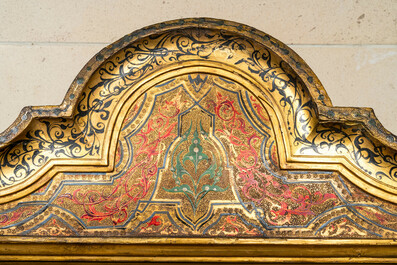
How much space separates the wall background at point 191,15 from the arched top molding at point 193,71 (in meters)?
0.21

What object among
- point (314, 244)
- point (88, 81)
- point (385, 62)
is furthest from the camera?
point (385, 62)

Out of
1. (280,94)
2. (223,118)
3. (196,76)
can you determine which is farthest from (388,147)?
(196,76)

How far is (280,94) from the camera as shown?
1.53 metres

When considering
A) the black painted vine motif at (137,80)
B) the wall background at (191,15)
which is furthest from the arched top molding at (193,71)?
the wall background at (191,15)

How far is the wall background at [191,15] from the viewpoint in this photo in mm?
1666

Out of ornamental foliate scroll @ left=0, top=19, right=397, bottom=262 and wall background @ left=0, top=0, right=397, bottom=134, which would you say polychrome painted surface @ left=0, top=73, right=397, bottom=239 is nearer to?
ornamental foliate scroll @ left=0, top=19, right=397, bottom=262

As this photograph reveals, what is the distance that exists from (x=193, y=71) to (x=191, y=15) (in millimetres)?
301

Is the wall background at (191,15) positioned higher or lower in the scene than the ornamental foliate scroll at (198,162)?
higher

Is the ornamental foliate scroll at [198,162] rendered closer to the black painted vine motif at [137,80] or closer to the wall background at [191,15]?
the black painted vine motif at [137,80]

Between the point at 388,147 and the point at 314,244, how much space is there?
41 cm

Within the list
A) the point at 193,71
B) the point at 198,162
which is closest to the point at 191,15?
the point at 193,71

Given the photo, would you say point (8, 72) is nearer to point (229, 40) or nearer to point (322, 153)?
point (229, 40)

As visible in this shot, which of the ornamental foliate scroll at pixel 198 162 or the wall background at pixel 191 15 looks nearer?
the ornamental foliate scroll at pixel 198 162

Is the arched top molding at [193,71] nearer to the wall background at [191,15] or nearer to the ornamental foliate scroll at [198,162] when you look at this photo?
the ornamental foliate scroll at [198,162]
